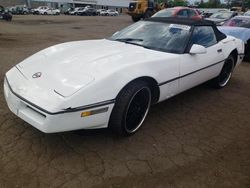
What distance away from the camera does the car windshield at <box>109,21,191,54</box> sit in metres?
3.47

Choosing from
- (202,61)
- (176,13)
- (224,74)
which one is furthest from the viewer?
(176,13)

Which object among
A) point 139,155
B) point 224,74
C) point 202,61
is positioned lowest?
point 139,155

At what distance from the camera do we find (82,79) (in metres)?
2.45

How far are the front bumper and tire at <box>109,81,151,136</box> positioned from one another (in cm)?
11

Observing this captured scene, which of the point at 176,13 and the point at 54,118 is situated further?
the point at 176,13

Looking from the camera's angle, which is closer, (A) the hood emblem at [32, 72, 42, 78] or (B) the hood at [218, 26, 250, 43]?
(A) the hood emblem at [32, 72, 42, 78]

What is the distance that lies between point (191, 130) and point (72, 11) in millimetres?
43318

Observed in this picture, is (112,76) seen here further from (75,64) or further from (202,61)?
(202,61)

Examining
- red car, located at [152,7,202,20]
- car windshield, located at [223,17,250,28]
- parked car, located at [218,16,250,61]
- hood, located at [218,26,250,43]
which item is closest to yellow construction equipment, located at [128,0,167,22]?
red car, located at [152,7,202,20]

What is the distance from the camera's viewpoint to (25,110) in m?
2.45

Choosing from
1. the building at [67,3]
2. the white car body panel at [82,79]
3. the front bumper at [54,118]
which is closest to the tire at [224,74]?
the white car body panel at [82,79]

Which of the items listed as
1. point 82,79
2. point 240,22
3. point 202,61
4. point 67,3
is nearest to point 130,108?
point 82,79

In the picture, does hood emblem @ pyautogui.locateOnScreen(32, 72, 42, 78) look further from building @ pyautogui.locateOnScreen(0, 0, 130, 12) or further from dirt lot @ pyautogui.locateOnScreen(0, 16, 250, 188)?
building @ pyautogui.locateOnScreen(0, 0, 130, 12)

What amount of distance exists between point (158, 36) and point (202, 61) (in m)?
0.79
